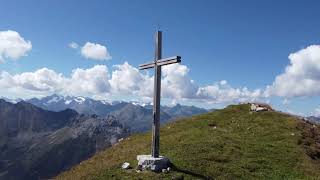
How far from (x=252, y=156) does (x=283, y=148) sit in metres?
4.78

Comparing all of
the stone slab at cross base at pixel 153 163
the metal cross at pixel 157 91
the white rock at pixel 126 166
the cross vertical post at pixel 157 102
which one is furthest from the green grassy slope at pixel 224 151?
the metal cross at pixel 157 91

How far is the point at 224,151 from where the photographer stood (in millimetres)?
41438

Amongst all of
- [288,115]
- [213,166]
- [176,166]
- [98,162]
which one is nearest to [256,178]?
[213,166]

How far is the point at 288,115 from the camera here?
58094mm

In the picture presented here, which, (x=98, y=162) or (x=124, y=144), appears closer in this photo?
(x=98, y=162)

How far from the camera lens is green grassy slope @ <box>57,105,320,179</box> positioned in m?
35.4

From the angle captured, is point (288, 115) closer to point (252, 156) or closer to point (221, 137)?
point (221, 137)

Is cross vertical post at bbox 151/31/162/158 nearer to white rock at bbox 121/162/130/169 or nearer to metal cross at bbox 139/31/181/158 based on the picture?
metal cross at bbox 139/31/181/158

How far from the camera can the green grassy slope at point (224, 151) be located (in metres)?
35.4

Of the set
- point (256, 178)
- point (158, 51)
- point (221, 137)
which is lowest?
point (256, 178)

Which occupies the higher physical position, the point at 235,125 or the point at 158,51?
the point at 158,51

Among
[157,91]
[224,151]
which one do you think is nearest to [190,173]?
[157,91]

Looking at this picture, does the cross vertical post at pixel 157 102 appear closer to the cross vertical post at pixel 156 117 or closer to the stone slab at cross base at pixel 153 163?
the cross vertical post at pixel 156 117

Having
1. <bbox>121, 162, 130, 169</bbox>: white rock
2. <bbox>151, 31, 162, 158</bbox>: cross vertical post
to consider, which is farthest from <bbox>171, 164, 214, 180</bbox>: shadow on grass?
<bbox>121, 162, 130, 169</bbox>: white rock
